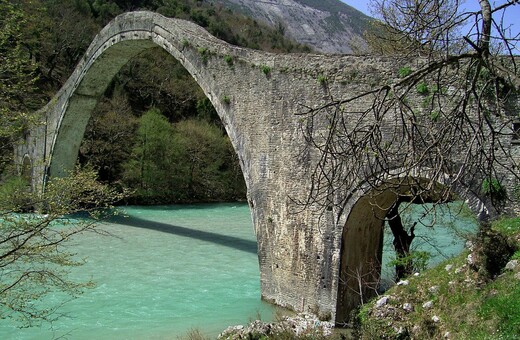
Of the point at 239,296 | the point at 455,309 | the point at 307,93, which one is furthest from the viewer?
the point at 239,296

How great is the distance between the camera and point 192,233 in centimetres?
1583

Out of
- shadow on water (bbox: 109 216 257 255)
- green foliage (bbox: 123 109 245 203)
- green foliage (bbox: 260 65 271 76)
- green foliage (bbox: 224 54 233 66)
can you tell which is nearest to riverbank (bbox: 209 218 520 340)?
green foliage (bbox: 260 65 271 76)

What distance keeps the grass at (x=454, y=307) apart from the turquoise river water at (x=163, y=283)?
2.56 m

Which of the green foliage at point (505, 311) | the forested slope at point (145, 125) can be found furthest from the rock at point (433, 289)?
the forested slope at point (145, 125)

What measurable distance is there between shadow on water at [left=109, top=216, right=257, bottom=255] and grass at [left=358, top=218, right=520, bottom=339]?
725cm

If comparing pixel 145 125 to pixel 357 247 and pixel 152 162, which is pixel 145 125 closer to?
pixel 152 162

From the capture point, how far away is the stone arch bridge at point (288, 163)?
25.1ft

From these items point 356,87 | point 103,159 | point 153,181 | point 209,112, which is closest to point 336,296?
point 356,87

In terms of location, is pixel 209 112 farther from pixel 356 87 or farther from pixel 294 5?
pixel 294 5

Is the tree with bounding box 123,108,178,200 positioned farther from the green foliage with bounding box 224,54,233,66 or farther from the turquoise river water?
the green foliage with bounding box 224,54,233,66

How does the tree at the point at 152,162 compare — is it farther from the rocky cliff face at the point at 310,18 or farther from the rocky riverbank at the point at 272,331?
the rocky cliff face at the point at 310,18

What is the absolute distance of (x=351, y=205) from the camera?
745 cm

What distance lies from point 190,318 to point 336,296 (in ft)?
7.19

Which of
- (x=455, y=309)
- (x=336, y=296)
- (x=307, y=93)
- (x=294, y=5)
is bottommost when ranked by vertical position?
(x=336, y=296)
